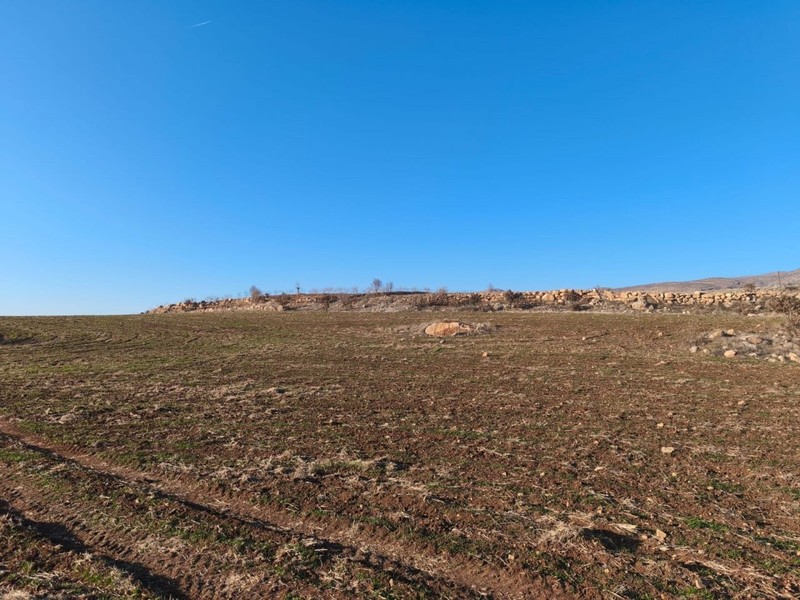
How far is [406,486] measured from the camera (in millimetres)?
5754

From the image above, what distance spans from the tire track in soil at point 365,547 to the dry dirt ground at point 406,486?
0.07 feet

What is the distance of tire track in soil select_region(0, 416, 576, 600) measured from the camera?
3770 mm

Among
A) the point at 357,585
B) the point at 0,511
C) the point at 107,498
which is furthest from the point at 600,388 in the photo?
the point at 0,511

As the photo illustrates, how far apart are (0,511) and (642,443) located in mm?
8175

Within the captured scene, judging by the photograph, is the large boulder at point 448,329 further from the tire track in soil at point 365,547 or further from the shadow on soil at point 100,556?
the shadow on soil at point 100,556

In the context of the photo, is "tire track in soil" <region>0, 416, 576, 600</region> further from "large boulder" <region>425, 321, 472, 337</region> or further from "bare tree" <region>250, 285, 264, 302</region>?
"bare tree" <region>250, 285, 264, 302</region>

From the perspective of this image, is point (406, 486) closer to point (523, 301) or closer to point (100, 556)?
point (100, 556)

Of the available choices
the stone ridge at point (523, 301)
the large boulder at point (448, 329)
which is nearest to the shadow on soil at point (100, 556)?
the large boulder at point (448, 329)

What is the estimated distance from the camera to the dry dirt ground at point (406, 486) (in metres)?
3.92

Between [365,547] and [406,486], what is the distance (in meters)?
1.42

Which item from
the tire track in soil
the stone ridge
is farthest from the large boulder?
the tire track in soil

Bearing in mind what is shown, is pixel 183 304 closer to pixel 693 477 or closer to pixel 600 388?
pixel 600 388

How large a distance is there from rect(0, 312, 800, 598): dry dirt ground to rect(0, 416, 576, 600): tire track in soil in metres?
0.02

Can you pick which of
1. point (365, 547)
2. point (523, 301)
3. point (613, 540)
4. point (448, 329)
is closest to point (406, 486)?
point (365, 547)
